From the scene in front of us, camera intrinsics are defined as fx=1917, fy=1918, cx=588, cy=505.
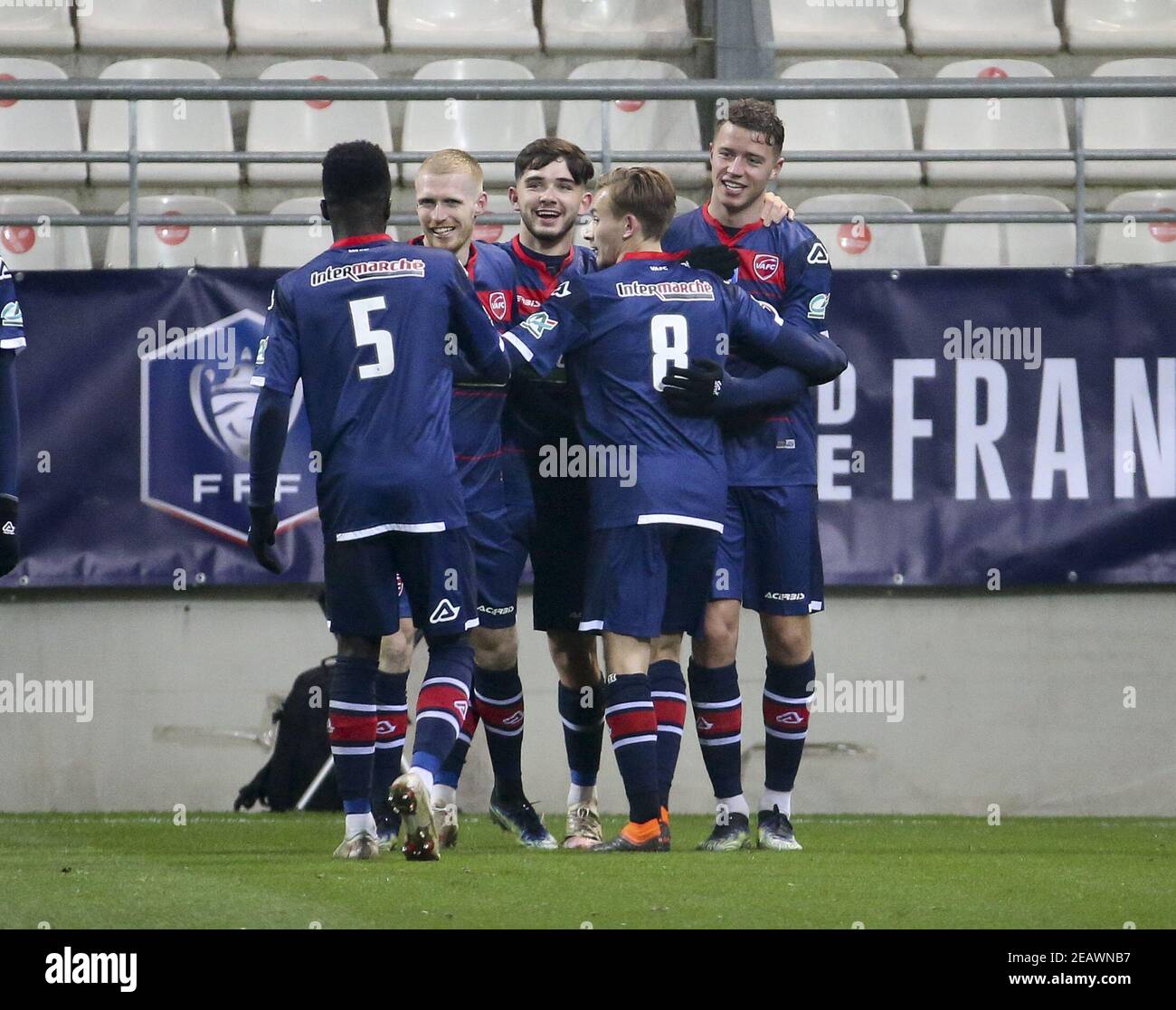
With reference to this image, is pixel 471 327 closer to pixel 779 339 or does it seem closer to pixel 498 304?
pixel 498 304

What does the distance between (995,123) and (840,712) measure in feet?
13.3

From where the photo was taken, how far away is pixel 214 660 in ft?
26.0

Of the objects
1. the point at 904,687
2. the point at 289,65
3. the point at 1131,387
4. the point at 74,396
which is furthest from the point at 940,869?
the point at 289,65

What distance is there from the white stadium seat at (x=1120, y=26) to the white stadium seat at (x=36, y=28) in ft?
18.3

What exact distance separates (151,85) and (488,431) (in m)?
2.66

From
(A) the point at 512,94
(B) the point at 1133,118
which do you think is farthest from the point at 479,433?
(B) the point at 1133,118

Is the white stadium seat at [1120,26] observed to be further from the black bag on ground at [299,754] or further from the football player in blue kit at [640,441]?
the black bag on ground at [299,754]

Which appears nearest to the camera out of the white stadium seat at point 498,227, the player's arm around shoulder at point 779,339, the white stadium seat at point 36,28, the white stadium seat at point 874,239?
the player's arm around shoulder at point 779,339

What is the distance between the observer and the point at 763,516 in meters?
6.07

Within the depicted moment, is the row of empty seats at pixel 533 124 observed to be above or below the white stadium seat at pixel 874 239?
above

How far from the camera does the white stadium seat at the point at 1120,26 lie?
35.4 feet

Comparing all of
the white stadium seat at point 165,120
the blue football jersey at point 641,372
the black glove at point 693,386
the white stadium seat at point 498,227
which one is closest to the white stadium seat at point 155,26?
the white stadium seat at point 165,120

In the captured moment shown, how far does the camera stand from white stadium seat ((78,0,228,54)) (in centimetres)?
1045
